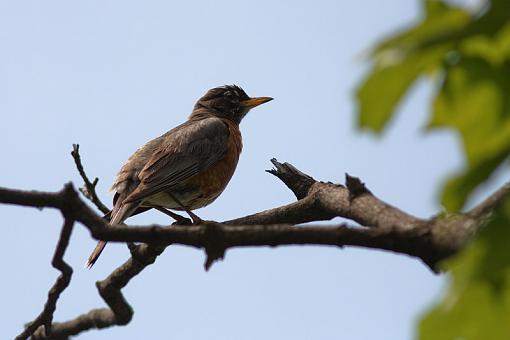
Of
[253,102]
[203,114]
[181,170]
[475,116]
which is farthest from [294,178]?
[203,114]

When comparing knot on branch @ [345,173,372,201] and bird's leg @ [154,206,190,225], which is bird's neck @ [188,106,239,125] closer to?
bird's leg @ [154,206,190,225]

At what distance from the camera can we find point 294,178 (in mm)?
4480

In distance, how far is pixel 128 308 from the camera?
4.99 meters

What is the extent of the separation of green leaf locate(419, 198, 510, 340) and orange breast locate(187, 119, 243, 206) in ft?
19.0

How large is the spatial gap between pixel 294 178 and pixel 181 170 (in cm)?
228

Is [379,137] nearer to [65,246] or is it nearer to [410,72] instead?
[410,72]

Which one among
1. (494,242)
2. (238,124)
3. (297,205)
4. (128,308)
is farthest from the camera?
(238,124)

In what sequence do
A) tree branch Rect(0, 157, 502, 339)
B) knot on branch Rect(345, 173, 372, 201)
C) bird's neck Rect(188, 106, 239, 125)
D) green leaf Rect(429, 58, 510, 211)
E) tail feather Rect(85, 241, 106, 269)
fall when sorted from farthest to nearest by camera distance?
bird's neck Rect(188, 106, 239, 125) < tail feather Rect(85, 241, 106, 269) < knot on branch Rect(345, 173, 372, 201) < tree branch Rect(0, 157, 502, 339) < green leaf Rect(429, 58, 510, 211)

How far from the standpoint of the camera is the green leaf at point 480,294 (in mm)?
751

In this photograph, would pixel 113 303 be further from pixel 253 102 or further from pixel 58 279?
pixel 253 102

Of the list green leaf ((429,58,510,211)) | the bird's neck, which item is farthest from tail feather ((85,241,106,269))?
green leaf ((429,58,510,211))

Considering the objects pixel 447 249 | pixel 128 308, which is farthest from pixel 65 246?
pixel 128 308

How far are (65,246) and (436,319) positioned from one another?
1.78 m

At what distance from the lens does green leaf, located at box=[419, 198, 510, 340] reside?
75 centimetres
